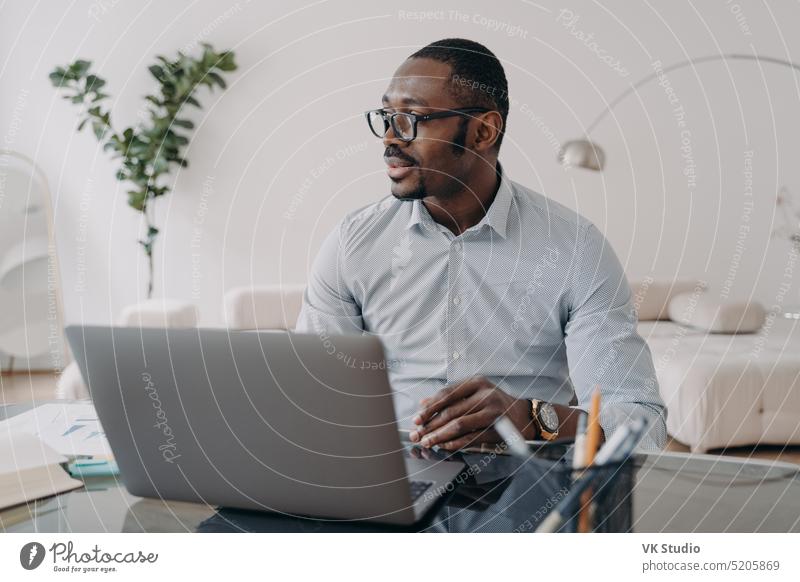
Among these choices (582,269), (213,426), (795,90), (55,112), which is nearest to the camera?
(213,426)

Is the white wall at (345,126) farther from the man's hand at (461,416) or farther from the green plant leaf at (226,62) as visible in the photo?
the man's hand at (461,416)

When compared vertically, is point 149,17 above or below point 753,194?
above

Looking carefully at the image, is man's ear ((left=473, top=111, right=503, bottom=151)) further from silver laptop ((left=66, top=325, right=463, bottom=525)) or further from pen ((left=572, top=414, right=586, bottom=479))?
silver laptop ((left=66, top=325, right=463, bottom=525))

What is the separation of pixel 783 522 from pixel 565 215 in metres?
0.55

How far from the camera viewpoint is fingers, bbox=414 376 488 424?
32.1 inches

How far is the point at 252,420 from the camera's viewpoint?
0.62 meters

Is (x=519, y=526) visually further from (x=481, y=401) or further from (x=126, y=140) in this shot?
(x=126, y=140)

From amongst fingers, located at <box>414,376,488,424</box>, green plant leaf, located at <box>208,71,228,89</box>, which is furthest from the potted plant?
fingers, located at <box>414,376,488,424</box>

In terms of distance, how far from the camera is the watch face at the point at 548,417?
90 cm

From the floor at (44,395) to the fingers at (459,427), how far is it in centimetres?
119

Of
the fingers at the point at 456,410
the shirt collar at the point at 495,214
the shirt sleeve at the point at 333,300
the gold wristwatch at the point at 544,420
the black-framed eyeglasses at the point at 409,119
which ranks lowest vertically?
the gold wristwatch at the point at 544,420

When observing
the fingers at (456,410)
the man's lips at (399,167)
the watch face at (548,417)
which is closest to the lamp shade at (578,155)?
the man's lips at (399,167)
